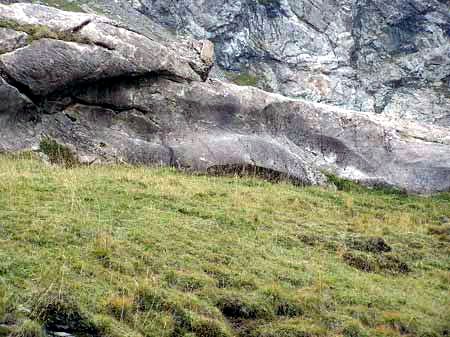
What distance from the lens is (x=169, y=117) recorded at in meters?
30.1

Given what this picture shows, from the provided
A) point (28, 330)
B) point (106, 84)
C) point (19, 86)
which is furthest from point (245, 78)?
point (28, 330)

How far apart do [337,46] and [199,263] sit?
2569 inches

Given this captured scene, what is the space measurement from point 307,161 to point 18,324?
2296 cm

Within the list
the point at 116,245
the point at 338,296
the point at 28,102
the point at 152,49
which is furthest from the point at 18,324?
the point at 152,49

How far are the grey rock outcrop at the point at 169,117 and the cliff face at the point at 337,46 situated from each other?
1581 inches

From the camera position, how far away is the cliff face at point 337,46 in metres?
73.6

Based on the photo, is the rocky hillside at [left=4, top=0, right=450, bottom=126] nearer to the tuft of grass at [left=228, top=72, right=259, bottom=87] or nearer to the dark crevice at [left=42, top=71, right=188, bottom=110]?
the tuft of grass at [left=228, top=72, right=259, bottom=87]

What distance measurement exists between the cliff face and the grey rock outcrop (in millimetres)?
40160

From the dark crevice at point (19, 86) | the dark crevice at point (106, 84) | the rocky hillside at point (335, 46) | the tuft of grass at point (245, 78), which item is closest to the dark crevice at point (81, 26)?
the dark crevice at point (106, 84)

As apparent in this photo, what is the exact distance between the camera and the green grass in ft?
37.0

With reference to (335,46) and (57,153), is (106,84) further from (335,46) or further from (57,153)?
(335,46)

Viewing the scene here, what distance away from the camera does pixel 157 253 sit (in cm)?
1440

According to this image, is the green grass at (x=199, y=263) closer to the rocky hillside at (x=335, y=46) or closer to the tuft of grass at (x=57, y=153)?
the tuft of grass at (x=57, y=153)

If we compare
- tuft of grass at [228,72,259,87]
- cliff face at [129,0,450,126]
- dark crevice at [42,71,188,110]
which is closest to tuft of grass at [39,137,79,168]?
dark crevice at [42,71,188,110]
